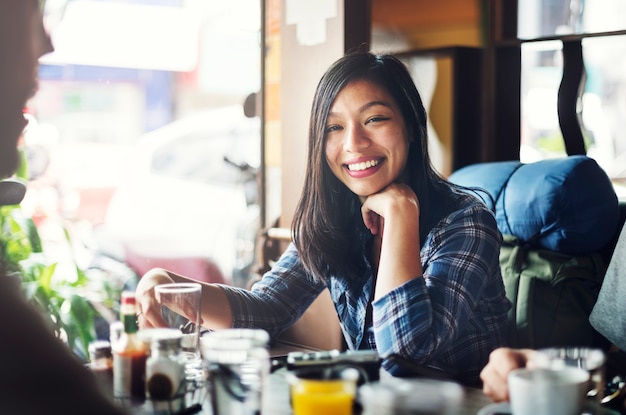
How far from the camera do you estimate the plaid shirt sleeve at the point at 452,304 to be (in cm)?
153

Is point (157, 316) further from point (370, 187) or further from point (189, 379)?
point (370, 187)

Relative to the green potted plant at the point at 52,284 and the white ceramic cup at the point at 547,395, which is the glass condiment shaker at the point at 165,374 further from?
the green potted plant at the point at 52,284

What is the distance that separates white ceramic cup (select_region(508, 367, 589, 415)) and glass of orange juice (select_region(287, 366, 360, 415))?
22 cm

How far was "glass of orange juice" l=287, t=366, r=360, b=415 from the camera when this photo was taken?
1070 mm

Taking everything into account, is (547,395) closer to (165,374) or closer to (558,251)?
(165,374)

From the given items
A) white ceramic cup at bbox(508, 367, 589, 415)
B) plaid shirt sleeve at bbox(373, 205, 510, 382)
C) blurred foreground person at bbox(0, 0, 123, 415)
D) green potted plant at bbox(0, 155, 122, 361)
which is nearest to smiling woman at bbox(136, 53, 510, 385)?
plaid shirt sleeve at bbox(373, 205, 510, 382)

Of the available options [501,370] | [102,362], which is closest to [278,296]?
[102,362]

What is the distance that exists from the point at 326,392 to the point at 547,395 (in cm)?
29

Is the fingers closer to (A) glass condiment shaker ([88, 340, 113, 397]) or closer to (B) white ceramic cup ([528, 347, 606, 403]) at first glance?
(B) white ceramic cup ([528, 347, 606, 403])

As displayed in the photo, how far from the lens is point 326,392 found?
1.07 metres

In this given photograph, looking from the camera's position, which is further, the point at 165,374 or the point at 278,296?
the point at 278,296

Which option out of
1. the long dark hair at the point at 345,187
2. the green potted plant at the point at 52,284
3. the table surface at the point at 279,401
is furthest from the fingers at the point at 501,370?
the green potted plant at the point at 52,284

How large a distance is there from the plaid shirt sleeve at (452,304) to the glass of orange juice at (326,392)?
0.35m

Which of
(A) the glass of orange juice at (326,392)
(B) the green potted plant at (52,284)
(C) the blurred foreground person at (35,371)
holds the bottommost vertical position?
(B) the green potted plant at (52,284)
